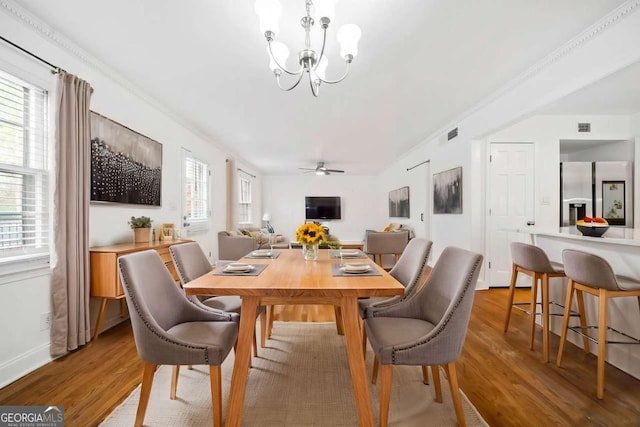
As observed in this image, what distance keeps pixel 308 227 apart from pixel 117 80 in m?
2.46

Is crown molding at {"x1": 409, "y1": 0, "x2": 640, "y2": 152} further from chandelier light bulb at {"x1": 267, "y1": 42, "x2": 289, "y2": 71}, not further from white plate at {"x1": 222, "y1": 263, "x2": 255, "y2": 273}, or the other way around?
white plate at {"x1": 222, "y1": 263, "x2": 255, "y2": 273}

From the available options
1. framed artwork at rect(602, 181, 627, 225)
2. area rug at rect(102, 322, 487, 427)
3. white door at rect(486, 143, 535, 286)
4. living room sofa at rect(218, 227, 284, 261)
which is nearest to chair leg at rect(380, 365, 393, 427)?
area rug at rect(102, 322, 487, 427)

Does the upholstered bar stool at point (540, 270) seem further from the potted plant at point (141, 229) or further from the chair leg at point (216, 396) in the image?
the potted plant at point (141, 229)

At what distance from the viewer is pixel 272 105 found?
3.45 meters

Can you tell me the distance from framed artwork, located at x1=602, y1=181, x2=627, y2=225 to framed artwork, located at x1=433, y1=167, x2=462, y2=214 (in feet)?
6.51

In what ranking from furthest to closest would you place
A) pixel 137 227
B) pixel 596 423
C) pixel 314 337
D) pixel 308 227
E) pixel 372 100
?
pixel 372 100 → pixel 137 227 → pixel 314 337 → pixel 308 227 → pixel 596 423

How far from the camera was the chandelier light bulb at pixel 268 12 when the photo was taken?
1.38 meters

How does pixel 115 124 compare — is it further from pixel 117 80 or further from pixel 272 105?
pixel 272 105

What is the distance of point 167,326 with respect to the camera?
1.54 meters

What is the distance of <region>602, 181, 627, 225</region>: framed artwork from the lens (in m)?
3.91

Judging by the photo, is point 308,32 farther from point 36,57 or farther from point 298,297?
point 36,57

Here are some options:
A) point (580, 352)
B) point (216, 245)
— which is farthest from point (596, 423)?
point (216, 245)

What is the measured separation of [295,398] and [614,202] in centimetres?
512

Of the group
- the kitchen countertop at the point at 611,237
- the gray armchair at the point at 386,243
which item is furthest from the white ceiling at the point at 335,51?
the gray armchair at the point at 386,243
